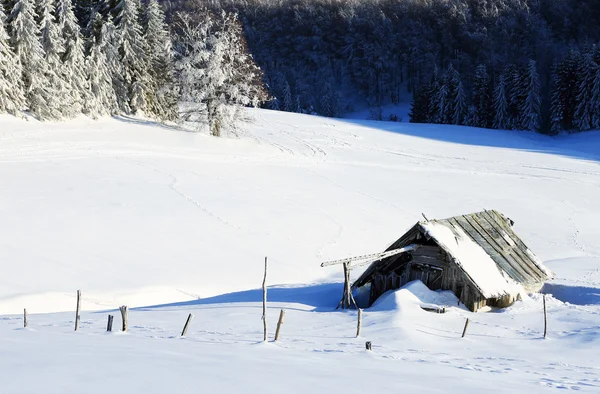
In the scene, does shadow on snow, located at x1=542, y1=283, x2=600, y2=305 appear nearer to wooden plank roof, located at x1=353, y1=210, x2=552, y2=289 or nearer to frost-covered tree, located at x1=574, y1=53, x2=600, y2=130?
wooden plank roof, located at x1=353, y1=210, x2=552, y2=289

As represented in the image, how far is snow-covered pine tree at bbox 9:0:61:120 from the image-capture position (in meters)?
39.4

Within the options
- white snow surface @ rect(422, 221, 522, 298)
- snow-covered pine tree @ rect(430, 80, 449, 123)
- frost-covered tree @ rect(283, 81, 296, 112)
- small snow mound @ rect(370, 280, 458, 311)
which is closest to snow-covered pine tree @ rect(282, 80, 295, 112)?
frost-covered tree @ rect(283, 81, 296, 112)

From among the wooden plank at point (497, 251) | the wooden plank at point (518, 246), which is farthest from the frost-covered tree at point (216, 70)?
the wooden plank at point (497, 251)

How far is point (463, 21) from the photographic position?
407 ft

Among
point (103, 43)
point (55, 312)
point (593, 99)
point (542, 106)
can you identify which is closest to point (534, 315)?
point (55, 312)

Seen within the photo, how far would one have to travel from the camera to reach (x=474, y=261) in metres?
18.5

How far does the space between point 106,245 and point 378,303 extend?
39.0 feet

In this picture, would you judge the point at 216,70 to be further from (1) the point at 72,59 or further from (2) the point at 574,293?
(2) the point at 574,293

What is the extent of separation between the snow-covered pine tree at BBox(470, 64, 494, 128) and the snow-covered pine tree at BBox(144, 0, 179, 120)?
42.3 meters

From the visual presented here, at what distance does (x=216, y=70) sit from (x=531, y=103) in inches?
1753

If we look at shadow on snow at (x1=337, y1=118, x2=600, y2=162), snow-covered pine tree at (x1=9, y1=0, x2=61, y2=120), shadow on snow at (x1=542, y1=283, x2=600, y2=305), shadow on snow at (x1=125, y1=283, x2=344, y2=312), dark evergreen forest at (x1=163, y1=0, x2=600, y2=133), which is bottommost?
shadow on snow at (x1=125, y1=283, x2=344, y2=312)

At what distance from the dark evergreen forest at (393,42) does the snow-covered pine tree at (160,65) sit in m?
42.9

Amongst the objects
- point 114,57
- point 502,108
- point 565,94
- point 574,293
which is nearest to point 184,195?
point 114,57

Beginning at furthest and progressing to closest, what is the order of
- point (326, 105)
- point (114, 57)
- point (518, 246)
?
1. point (326, 105)
2. point (114, 57)
3. point (518, 246)
